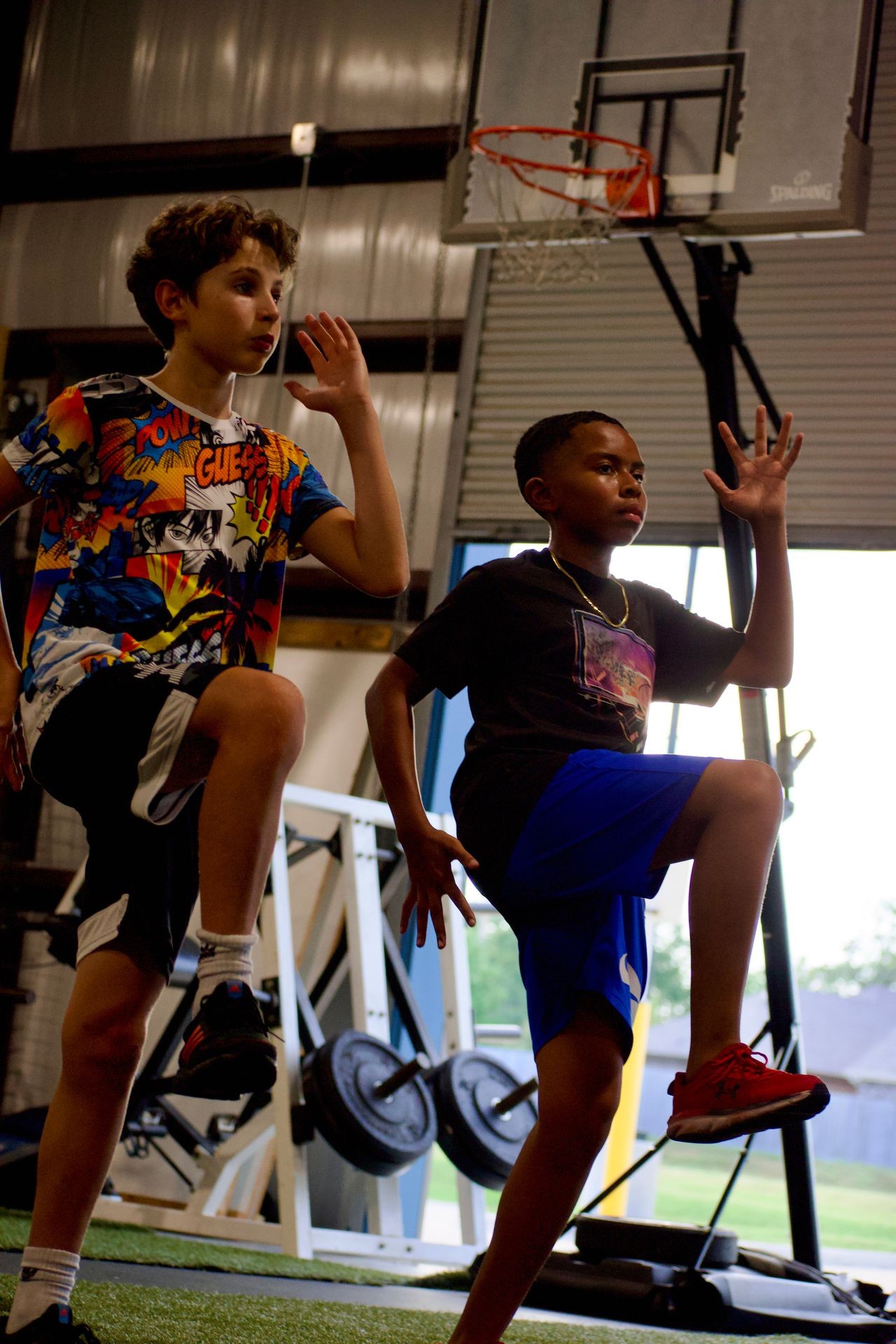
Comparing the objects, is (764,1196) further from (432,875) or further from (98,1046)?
(98,1046)

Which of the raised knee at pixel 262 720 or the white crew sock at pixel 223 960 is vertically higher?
the raised knee at pixel 262 720

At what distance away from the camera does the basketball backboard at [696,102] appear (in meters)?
3.88

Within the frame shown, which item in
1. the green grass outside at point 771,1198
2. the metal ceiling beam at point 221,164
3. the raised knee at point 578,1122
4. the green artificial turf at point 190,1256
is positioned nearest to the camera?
the raised knee at point 578,1122

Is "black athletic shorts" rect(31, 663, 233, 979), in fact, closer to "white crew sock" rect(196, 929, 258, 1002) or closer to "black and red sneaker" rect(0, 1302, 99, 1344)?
"white crew sock" rect(196, 929, 258, 1002)

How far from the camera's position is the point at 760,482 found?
2.10m

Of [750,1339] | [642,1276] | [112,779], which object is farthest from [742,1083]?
[642,1276]

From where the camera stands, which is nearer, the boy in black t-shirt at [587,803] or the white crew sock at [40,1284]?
the white crew sock at [40,1284]

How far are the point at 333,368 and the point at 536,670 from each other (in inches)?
19.5

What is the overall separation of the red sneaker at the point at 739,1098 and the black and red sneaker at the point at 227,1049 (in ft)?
1.58

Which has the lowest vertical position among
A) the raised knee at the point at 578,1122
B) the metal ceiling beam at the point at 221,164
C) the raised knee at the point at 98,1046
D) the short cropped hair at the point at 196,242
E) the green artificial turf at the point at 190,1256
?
the green artificial turf at the point at 190,1256

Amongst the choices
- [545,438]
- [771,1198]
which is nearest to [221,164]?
[545,438]

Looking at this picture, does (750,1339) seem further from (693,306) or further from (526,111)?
(693,306)

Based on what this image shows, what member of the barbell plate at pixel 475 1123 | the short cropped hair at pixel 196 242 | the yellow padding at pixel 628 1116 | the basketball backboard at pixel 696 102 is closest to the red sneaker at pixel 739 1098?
the short cropped hair at pixel 196 242

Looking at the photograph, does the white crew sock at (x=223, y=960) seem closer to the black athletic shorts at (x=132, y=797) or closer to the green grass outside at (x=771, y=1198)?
the black athletic shorts at (x=132, y=797)
